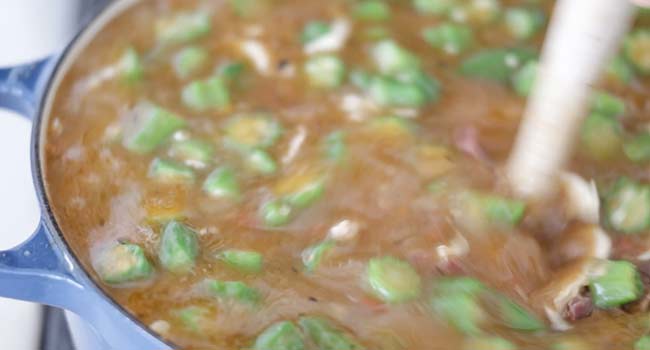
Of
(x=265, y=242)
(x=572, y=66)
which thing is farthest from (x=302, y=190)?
(x=572, y=66)

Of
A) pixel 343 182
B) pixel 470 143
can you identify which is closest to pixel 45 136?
pixel 343 182

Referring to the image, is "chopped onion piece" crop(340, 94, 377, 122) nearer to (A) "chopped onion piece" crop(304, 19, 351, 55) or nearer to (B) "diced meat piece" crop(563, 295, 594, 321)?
(A) "chopped onion piece" crop(304, 19, 351, 55)

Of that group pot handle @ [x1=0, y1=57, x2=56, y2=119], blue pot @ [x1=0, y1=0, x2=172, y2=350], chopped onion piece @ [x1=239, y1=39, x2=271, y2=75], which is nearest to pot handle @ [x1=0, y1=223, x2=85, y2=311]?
blue pot @ [x1=0, y1=0, x2=172, y2=350]

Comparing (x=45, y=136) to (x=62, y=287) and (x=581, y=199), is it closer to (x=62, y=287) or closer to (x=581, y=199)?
(x=62, y=287)

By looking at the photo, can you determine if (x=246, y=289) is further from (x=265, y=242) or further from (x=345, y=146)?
(x=345, y=146)

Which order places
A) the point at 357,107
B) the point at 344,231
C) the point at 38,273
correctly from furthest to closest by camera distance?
the point at 357,107
the point at 344,231
the point at 38,273

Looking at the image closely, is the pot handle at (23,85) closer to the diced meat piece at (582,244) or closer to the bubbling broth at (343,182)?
the bubbling broth at (343,182)

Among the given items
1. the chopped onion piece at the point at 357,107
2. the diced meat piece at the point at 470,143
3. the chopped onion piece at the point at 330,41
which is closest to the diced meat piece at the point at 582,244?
the diced meat piece at the point at 470,143
